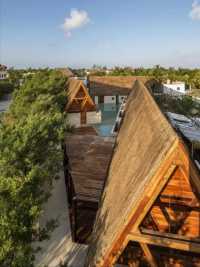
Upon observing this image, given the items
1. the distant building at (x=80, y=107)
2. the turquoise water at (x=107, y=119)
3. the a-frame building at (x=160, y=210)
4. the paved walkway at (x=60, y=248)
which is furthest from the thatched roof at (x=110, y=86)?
the a-frame building at (x=160, y=210)

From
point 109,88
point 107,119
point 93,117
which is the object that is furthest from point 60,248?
point 109,88

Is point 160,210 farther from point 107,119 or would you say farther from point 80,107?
point 107,119

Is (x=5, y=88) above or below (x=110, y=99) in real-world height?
above

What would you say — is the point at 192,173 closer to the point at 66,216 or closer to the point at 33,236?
the point at 33,236

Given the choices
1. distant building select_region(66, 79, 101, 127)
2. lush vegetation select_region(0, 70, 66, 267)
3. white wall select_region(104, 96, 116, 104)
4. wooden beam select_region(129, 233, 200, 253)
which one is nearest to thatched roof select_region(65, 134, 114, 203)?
lush vegetation select_region(0, 70, 66, 267)

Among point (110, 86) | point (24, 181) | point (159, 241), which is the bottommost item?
point (159, 241)

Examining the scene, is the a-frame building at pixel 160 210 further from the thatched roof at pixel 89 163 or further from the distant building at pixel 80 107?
the distant building at pixel 80 107

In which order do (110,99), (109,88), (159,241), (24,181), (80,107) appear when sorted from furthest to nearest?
(110,99) → (109,88) → (80,107) → (24,181) → (159,241)

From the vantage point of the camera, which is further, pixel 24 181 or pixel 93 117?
pixel 93 117
